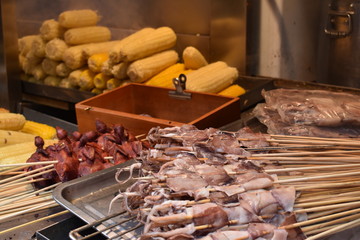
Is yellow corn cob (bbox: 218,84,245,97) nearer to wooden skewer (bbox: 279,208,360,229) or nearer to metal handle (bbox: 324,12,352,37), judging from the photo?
metal handle (bbox: 324,12,352,37)

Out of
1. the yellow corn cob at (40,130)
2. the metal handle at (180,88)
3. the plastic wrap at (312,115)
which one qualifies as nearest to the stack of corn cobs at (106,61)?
the metal handle at (180,88)

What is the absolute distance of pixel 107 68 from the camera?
4176 mm

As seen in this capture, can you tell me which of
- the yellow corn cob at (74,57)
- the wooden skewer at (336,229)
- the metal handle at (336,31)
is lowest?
the wooden skewer at (336,229)

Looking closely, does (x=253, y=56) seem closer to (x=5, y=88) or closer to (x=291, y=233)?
(x=5, y=88)

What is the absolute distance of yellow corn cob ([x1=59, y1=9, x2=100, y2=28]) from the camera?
4.61 metres

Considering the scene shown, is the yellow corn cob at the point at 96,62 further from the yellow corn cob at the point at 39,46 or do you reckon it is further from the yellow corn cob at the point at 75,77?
the yellow corn cob at the point at 39,46

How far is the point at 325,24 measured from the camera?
3908mm

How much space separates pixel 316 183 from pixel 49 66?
3.61 m

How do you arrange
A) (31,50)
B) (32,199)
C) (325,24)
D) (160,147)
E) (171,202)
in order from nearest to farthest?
(171,202) → (160,147) → (32,199) → (325,24) → (31,50)

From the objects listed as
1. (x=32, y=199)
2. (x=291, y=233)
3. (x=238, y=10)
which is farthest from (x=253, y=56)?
(x=291, y=233)

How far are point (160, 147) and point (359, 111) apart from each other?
3.93 feet

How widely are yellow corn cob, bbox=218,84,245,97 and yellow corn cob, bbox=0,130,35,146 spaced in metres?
1.58

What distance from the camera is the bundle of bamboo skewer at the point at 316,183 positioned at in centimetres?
166

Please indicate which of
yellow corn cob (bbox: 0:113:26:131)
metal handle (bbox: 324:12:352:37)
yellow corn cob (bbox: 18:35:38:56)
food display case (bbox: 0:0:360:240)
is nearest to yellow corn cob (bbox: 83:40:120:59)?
food display case (bbox: 0:0:360:240)
